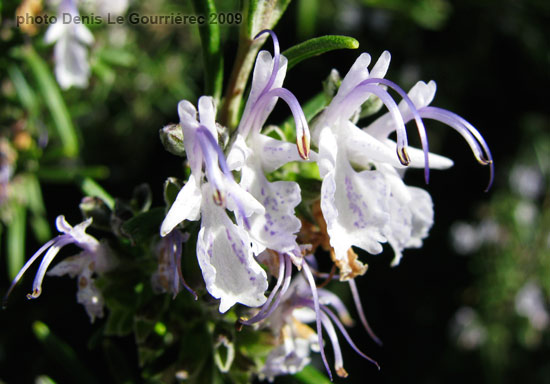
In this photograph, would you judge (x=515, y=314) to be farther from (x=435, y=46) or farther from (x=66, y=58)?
(x=66, y=58)

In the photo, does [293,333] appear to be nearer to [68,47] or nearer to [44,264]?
[44,264]

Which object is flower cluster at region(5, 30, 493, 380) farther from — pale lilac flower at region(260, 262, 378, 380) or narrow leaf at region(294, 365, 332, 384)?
narrow leaf at region(294, 365, 332, 384)

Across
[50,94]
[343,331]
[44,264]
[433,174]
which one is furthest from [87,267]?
[433,174]

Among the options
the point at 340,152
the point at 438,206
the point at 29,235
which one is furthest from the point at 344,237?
the point at 438,206

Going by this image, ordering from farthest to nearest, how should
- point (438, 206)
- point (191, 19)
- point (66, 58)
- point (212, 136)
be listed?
point (438, 206) < point (66, 58) < point (191, 19) < point (212, 136)

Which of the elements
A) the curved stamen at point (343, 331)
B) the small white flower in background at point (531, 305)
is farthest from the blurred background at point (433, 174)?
the curved stamen at point (343, 331)

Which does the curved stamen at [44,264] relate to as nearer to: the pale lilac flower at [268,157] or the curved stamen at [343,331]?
the pale lilac flower at [268,157]
